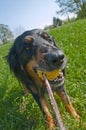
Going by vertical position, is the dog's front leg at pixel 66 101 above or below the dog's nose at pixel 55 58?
below

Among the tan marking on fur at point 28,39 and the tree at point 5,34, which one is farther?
the tree at point 5,34

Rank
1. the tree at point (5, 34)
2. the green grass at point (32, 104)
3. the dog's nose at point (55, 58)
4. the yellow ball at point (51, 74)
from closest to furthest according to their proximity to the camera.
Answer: the dog's nose at point (55, 58), the yellow ball at point (51, 74), the green grass at point (32, 104), the tree at point (5, 34)

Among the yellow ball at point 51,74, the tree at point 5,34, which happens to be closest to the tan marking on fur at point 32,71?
the yellow ball at point 51,74

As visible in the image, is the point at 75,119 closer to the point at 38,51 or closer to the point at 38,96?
the point at 38,96

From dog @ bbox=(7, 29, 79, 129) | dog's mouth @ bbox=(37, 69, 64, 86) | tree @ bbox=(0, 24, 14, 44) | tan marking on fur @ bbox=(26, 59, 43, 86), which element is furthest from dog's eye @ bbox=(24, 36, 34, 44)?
tree @ bbox=(0, 24, 14, 44)

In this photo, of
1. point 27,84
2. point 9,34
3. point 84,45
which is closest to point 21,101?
point 27,84

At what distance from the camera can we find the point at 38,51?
5.05 meters

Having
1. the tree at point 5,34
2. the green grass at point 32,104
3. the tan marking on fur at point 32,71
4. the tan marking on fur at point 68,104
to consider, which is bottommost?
the tree at point 5,34

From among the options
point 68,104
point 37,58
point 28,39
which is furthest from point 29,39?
point 68,104

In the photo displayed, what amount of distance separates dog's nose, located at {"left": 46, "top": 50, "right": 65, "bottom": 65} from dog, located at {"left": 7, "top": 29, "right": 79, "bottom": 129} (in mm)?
41

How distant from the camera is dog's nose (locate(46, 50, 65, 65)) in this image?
14.4ft

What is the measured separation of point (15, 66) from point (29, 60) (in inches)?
23.1

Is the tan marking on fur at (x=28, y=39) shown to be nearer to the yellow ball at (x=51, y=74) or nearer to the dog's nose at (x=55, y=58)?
the yellow ball at (x=51, y=74)

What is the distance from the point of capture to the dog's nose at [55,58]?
438 centimetres
